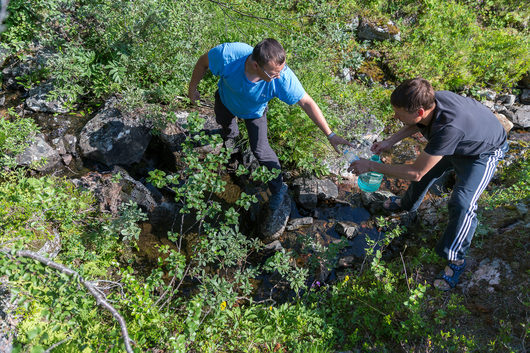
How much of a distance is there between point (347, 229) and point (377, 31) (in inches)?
192

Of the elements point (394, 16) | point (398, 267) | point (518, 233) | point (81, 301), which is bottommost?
point (398, 267)

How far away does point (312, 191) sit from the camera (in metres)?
4.73

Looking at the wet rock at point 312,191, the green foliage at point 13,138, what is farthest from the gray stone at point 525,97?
the green foliage at point 13,138

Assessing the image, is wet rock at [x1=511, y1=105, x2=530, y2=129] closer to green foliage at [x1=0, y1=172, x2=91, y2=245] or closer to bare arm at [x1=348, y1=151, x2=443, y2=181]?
bare arm at [x1=348, y1=151, x2=443, y2=181]

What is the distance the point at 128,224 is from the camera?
10.8ft

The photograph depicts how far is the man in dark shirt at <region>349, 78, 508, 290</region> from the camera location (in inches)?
108

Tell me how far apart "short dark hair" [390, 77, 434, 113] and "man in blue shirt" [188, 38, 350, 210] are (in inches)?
29.2

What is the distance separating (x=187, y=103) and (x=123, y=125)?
1.02 meters

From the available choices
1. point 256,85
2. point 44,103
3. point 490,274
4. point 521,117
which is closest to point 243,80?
point 256,85

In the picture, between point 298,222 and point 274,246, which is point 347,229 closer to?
point 298,222

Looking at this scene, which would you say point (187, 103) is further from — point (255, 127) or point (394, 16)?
point (394, 16)

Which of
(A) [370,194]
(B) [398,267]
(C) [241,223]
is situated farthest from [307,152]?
(B) [398,267]

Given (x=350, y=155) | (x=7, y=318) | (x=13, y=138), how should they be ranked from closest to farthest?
(x=7, y=318) < (x=13, y=138) < (x=350, y=155)

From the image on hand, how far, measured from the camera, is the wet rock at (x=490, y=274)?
3.31 metres
